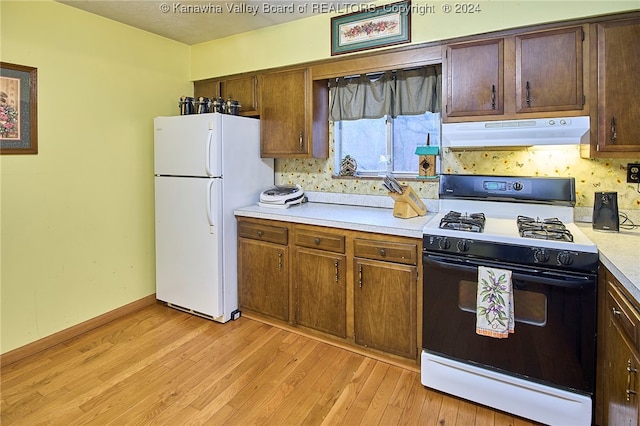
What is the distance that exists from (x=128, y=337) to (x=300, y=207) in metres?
1.63

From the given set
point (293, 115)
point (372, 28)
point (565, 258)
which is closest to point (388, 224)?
point (565, 258)

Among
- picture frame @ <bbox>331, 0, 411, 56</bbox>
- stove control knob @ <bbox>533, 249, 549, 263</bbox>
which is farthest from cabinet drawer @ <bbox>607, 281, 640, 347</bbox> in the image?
picture frame @ <bbox>331, 0, 411, 56</bbox>

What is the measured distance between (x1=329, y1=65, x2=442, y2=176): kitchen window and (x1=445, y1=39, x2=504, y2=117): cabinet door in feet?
1.06

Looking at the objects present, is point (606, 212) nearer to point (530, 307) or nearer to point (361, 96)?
point (530, 307)

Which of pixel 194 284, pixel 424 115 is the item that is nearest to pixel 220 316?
pixel 194 284

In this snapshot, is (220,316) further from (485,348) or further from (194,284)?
(485,348)

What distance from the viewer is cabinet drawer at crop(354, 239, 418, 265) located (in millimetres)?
2205

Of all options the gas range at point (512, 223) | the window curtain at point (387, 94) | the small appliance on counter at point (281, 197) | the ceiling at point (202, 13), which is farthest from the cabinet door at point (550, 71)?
the small appliance on counter at point (281, 197)

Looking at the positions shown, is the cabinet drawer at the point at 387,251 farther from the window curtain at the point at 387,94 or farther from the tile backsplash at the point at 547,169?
the window curtain at the point at 387,94

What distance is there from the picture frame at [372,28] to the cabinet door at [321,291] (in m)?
1.50

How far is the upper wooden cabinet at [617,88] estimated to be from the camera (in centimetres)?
192

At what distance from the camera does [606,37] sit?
196 centimetres

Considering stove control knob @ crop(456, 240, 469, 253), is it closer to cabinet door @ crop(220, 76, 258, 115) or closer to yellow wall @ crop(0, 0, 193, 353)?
cabinet door @ crop(220, 76, 258, 115)

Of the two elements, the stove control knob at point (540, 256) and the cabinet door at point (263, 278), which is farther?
the cabinet door at point (263, 278)
